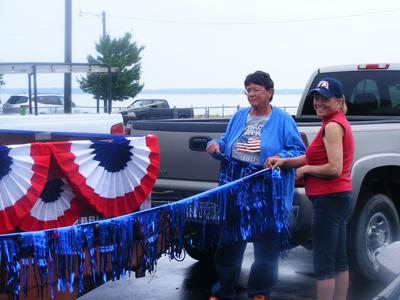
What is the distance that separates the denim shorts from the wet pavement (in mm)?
1095

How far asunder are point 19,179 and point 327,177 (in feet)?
6.66

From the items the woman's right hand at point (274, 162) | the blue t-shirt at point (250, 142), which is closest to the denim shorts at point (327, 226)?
the woman's right hand at point (274, 162)

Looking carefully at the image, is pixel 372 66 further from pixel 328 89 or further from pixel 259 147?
pixel 259 147

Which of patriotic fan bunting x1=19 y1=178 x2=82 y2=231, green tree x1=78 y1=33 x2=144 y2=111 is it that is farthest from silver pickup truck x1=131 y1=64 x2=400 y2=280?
green tree x1=78 y1=33 x2=144 y2=111

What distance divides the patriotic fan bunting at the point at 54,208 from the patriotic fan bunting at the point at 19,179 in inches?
4.2

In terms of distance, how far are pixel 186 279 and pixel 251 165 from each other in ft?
6.59

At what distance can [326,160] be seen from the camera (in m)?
4.49

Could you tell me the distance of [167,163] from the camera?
18.3 feet

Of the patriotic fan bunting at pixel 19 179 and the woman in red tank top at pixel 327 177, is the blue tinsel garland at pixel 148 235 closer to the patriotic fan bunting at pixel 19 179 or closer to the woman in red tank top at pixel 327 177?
the woman in red tank top at pixel 327 177

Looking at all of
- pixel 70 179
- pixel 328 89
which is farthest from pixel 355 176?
pixel 70 179

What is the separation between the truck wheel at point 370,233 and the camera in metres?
5.57

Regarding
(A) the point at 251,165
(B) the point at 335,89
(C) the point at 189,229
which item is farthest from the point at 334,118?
(C) the point at 189,229

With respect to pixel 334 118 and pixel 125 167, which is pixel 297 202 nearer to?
pixel 334 118

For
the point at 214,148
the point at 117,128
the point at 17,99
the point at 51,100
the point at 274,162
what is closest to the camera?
the point at 274,162
